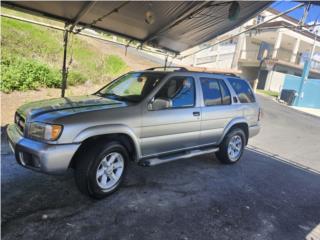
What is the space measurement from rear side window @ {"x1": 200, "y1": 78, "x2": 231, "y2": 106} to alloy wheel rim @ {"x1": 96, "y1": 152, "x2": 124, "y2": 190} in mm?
2004

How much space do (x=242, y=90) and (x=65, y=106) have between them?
376 cm

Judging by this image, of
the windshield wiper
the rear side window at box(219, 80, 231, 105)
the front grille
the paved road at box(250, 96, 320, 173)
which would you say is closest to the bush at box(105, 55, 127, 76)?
the paved road at box(250, 96, 320, 173)

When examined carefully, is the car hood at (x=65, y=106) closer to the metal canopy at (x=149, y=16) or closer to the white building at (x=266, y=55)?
the metal canopy at (x=149, y=16)

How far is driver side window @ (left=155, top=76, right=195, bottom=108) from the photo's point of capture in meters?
4.38

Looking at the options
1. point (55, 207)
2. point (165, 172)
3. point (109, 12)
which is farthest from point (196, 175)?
point (109, 12)

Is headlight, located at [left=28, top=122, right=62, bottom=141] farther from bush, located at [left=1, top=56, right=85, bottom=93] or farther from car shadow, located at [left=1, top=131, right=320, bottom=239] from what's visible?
bush, located at [left=1, top=56, right=85, bottom=93]

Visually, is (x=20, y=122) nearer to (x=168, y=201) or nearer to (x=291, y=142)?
(x=168, y=201)

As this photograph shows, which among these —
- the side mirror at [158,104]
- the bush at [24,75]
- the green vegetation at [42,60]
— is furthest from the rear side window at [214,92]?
the bush at [24,75]

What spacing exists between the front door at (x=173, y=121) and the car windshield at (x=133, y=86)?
0.24 meters

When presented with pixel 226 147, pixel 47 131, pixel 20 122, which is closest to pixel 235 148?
pixel 226 147

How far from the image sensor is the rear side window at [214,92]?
4.98 m

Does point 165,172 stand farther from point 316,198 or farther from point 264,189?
point 316,198

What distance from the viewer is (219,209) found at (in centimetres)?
378

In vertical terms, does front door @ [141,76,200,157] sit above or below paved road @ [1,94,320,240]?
above
